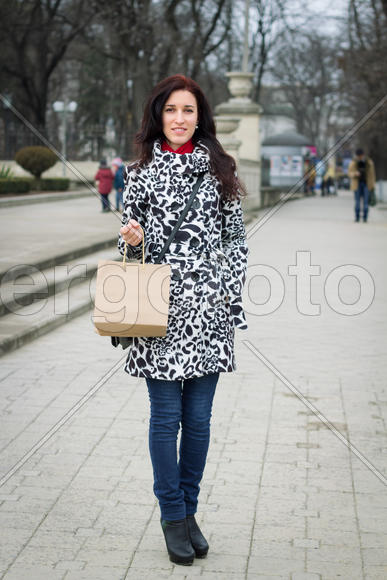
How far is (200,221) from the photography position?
3617mm

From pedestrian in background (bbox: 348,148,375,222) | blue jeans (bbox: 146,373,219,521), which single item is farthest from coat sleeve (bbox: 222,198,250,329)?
pedestrian in background (bbox: 348,148,375,222)

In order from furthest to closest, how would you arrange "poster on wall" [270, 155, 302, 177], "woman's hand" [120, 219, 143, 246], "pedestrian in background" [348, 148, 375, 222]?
1. "poster on wall" [270, 155, 302, 177]
2. "pedestrian in background" [348, 148, 375, 222]
3. "woman's hand" [120, 219, 143, 246]

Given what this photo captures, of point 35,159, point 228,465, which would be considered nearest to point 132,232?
point 228,465

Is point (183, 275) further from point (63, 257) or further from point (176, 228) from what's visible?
point (63, 257)

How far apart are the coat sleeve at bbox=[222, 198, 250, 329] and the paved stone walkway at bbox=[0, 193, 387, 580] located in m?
0.98

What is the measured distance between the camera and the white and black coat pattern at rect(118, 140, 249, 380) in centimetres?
358

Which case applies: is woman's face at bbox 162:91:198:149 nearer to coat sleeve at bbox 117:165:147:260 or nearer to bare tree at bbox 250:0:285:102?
coat sleeve at bbox 117:165:147:260

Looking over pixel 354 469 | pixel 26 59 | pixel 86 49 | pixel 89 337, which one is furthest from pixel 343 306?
pixel 86 49

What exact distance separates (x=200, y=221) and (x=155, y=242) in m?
0.19

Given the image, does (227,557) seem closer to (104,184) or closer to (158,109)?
(158,109)

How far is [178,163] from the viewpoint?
11.9 feet

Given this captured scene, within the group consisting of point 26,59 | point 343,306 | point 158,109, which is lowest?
point 343,306

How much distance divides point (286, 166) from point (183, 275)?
3787 cm

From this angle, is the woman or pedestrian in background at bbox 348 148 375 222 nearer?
the woman
